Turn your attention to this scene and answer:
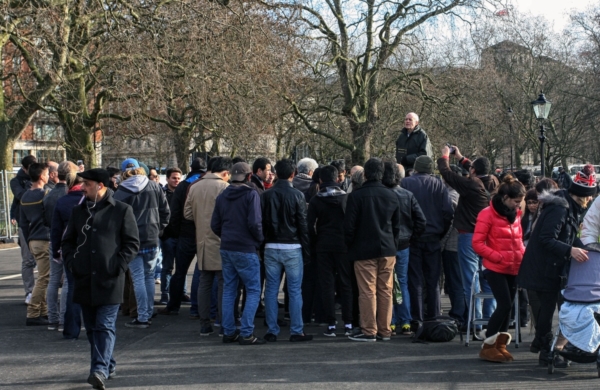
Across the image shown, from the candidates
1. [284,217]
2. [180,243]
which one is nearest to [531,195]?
[284,217]

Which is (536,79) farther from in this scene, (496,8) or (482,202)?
(482,202)

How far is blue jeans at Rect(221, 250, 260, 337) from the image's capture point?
8672 mm

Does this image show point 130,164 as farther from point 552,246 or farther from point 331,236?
point 552,246

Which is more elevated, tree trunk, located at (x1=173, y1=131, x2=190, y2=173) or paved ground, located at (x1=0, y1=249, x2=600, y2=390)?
tree trunk, located at (x1=173, y1=131, x2=190, y2=173)

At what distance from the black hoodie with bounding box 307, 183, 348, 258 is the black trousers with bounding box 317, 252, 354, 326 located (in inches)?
4.6

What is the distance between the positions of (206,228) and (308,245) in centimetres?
137

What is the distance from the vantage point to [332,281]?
31.2 feet

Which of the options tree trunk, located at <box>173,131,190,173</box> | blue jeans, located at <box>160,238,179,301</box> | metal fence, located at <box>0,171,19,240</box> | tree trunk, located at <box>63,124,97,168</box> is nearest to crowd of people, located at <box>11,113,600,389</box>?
blue jeans, located at <box>160,238,179,301</box>

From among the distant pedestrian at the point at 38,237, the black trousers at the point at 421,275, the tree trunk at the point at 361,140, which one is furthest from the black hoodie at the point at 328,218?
the tree trunk at the point at 361,140

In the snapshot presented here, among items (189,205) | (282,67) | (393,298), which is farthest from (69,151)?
(393,298)

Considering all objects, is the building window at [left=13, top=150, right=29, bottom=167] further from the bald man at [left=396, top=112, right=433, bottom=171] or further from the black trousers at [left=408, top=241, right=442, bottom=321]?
the black trousers at [left=408, top=241, right=442, bottom=321]

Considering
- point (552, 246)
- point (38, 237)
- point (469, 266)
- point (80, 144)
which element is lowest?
point (469, 266)

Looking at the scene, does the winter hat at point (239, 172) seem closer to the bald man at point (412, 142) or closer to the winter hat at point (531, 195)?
the bald man at point (412, 142)

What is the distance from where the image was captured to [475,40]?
99.4 feet
